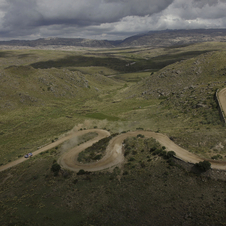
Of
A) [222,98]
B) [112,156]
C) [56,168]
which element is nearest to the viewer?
[56,168]

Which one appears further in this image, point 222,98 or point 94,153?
point 222,98

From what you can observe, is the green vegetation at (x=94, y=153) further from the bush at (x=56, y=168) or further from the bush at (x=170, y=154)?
the bush at (x=170, y=154)

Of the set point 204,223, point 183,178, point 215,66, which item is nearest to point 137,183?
point 183,178

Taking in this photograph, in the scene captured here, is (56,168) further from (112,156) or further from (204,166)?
(204,166)

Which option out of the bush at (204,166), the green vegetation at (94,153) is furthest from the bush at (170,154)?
the green vegetation at (94,153)

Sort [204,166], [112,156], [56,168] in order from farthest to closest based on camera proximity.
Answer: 1. [112,156]
2. [56,168]
3. [204,166]

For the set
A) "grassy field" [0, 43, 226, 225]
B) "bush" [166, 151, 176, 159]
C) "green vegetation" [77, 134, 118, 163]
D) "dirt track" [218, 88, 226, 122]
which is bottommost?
"grassy field" [0, 43, 226, 225]

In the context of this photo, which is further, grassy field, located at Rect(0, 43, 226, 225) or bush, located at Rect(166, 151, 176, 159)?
bush, located at Rect(166, 151, 176, 159)

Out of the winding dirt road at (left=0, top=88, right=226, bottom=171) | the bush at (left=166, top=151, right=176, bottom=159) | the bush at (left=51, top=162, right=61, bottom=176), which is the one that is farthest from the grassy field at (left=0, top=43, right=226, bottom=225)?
the winding dirt road at (left=0, top=88, right=226, bottom=171)

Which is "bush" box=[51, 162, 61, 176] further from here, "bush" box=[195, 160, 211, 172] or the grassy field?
"bush" box=[195, 160, 211, 172]

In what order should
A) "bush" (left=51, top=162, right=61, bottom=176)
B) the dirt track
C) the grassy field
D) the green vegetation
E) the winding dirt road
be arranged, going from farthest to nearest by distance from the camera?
the dirt track → the green vegetation → "bush" (left=51, top=162, right=61, bottom=176) → the winding dirt road → the grassy field

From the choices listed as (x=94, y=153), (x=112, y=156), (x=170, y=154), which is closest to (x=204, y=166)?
(x=170, y=154)
